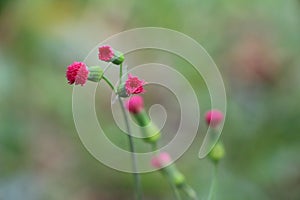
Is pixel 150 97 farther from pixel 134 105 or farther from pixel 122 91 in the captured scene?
pixel 122 91

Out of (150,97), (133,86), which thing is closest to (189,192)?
(133,86)

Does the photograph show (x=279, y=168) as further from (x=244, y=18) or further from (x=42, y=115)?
(x=42, y=115)

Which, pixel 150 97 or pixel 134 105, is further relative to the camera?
pixel 150 97

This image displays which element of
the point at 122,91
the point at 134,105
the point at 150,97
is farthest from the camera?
the point at 150,97

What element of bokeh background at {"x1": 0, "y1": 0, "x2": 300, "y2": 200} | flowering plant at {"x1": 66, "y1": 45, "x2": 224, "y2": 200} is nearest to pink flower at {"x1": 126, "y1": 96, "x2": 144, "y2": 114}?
flowering plant at {"x1": 66, "y1": 45, "x2": 224, "y2": 200}

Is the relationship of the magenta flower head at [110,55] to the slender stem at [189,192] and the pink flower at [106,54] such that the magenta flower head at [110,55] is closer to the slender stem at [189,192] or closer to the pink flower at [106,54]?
the pink flower at [106,54]

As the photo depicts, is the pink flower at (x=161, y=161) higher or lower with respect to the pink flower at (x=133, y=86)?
lower

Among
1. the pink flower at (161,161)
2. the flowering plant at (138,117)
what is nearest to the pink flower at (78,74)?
the flowering plant at (138,117)
